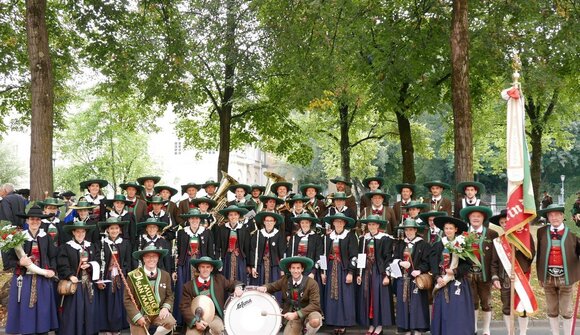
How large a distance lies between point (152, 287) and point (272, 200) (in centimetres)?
341

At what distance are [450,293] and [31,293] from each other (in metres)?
6.77

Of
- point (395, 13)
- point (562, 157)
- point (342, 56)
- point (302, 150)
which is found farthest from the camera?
point (562, 157)

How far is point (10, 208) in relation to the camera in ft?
51.8

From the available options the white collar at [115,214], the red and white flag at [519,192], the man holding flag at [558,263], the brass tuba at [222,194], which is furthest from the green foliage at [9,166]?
the red and white flag at [519,192]

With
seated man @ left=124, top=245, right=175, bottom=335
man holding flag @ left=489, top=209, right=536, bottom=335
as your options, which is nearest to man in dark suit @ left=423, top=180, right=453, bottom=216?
man holding flag @ left=489, top=209, right=536, bottom=335

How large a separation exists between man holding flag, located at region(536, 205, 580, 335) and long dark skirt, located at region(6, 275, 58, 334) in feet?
26.3

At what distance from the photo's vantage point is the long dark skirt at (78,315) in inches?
414

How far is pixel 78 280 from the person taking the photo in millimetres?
10594

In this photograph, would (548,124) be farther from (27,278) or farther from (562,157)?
(562,157)

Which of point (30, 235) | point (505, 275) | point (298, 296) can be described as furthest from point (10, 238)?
point (505, 275)

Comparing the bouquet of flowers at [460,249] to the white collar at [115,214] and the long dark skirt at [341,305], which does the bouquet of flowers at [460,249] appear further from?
the white collar at [115,214]

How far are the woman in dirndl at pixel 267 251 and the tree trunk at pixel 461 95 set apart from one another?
388 centimetres

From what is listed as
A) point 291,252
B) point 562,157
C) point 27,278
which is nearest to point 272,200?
point 291,252

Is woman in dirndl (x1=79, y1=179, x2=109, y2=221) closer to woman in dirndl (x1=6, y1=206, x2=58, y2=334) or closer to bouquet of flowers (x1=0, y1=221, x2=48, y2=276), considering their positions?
woman in dirndl (x1=6, y1=206, x2=58, y2=334)
